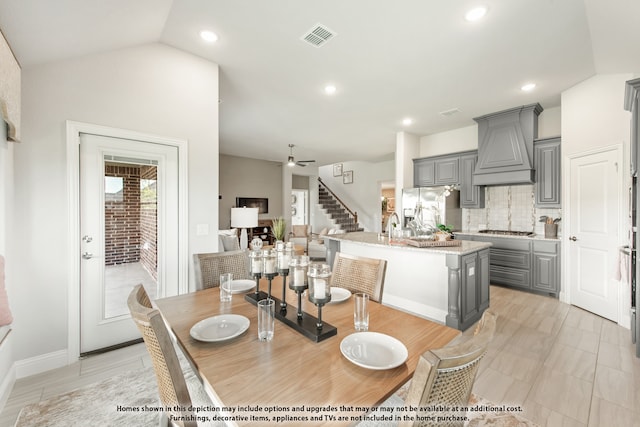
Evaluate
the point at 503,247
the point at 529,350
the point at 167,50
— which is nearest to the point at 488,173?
the point at 503,247

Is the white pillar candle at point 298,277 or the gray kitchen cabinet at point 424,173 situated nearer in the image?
the white pillar candle at point 298,277

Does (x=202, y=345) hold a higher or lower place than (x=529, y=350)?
higher

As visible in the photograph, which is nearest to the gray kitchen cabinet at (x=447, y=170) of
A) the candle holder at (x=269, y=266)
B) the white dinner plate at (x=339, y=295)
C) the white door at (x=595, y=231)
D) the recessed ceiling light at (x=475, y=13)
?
the white door at (x=595, y=231)

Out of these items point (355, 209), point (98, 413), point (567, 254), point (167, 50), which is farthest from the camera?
point (355, 209)

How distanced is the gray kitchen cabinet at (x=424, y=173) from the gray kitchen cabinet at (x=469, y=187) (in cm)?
55

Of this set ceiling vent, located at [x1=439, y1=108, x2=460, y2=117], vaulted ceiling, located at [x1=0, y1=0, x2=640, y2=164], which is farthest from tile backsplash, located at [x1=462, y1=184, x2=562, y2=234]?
ceiling vent, located at [x1=439, y1=108, x2=460, y2=117]

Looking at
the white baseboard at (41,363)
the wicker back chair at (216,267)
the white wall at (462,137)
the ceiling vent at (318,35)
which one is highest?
the ceiling vent at (318,35)

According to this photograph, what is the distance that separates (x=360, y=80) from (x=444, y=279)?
2580mm

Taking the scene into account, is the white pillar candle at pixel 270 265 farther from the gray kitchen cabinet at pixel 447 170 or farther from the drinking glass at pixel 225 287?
the gray kitchen cabinet at pixel 447 170

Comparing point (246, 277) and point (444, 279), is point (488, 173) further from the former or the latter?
point (246, 277)

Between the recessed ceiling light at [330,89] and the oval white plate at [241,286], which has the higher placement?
the recessed ceiling light at [330,89]

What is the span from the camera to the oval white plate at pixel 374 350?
98 cm

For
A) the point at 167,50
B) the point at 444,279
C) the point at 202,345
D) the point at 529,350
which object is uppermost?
the point at 167,50

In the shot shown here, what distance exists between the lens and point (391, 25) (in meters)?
2.35
